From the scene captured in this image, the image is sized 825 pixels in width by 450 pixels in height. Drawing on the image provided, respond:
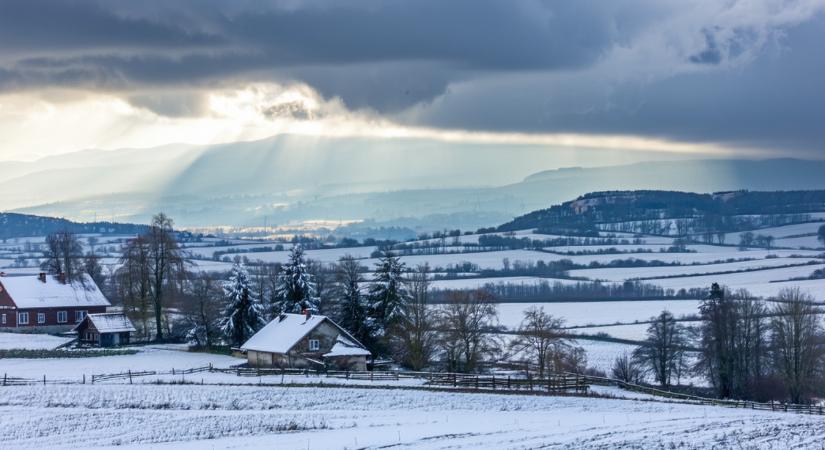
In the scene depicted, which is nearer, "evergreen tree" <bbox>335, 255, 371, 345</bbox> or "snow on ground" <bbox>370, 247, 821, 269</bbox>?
"evergreen tree" <bbox>335, 255, 371, 345</bbox>

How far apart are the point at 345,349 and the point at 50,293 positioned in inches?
1546

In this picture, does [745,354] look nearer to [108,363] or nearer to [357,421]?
[357,421]

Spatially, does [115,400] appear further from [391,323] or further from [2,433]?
[391,323]

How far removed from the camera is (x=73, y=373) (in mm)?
→ 68250

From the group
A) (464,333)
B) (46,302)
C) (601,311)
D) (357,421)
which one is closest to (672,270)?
(601,311)

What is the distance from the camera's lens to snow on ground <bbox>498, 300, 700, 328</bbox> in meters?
111

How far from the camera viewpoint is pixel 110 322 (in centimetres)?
9119

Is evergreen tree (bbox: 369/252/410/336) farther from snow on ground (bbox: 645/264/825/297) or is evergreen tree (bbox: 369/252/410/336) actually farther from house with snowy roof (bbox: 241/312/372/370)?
snow on ground (bbox: 645/264/825/297)

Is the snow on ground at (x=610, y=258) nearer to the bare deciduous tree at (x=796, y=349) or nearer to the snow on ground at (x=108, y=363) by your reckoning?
the snow on ground at (x=108, y=363)

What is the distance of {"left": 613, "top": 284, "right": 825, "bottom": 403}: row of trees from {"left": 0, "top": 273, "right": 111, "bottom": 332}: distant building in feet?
164

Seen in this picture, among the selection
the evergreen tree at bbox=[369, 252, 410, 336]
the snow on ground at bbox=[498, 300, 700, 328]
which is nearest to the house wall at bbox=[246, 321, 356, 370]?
the evergreen tree at bbox=[369, 252, 410, 336]

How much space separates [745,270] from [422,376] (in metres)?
101

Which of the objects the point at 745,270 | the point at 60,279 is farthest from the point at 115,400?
the point at 745,270

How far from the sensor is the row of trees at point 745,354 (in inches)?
2869
